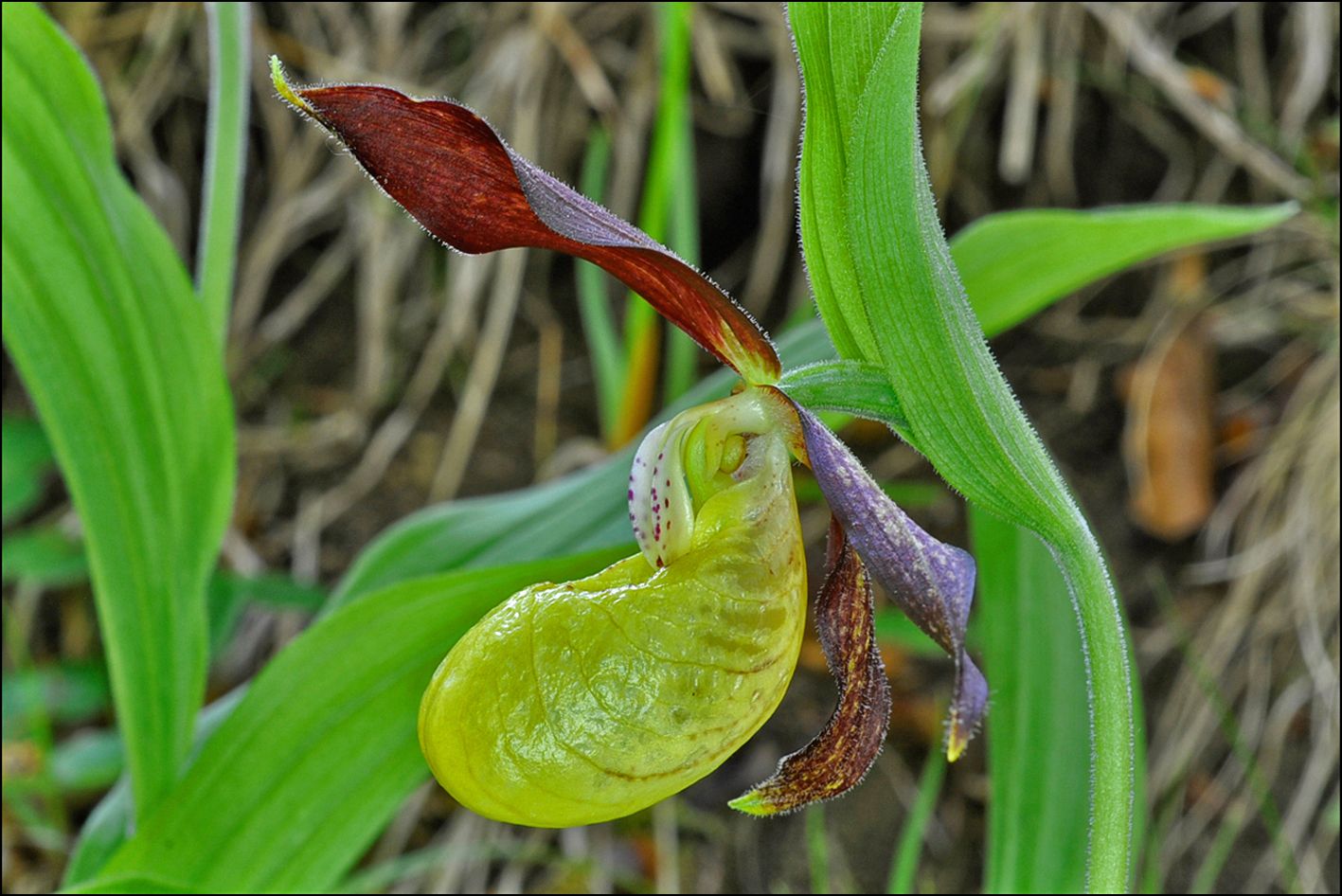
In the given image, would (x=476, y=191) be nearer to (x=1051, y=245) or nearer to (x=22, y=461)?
(x=1051, y=245)

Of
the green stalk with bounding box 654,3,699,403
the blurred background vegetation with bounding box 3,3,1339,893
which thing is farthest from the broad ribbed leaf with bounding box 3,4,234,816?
the green stalk with bounding box 654,3,699,403

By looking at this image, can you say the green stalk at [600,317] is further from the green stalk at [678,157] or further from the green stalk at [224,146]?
the green stalk at [224,146]

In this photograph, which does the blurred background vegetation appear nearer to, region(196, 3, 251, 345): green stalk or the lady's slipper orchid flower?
region(196, 3, 251, 345): green stalk

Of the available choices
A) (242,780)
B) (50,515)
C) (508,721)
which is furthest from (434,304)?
(508,721)

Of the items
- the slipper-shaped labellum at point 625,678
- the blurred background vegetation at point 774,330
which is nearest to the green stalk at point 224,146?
the blurred background vegetation at point 774,330

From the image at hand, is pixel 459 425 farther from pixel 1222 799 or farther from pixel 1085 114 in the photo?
pixel 1222 799

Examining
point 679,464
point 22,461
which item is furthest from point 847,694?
point 22,461

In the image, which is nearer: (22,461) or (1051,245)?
(1051,245)
